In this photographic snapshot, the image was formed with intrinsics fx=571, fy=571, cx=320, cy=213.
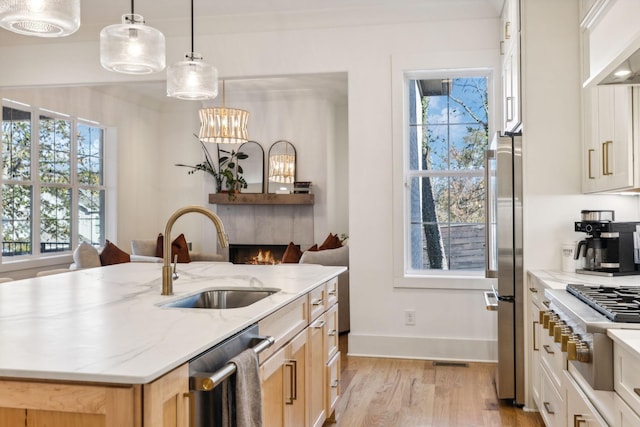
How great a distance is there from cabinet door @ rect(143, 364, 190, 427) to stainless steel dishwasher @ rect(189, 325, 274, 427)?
0.05m

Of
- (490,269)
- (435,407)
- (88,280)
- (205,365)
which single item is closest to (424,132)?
(490,269)

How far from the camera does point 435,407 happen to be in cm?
351

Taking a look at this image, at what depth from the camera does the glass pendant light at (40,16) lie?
191 cm

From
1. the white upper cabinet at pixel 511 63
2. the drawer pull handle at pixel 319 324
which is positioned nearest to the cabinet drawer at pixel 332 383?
the drawer pull handle at pixel 319 324

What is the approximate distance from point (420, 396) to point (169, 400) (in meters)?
2.73

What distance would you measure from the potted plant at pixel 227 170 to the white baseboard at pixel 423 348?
12.3 feet

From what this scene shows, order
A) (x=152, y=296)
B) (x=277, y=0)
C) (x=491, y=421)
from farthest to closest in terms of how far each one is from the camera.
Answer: (x=277, y=0)
(x=491, y=421)
(x=152, y=296)

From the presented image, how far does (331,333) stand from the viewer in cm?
315

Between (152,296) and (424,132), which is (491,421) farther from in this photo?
(424,132)

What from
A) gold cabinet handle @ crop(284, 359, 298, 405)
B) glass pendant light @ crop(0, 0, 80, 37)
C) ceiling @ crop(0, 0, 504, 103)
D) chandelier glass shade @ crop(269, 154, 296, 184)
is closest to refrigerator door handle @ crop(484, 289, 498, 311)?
gold cabinet handle @ crop(284, 359, 298, 405)

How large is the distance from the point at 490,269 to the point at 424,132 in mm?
1629

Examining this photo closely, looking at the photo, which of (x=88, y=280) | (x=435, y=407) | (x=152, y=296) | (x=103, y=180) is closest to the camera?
(x=152, y=296)

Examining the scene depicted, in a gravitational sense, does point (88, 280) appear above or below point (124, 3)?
below

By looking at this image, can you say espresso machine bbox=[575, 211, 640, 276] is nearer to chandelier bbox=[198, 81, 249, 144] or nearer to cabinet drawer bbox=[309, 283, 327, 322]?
cabinet drawer bbox=[309, 283, 327, 322]
